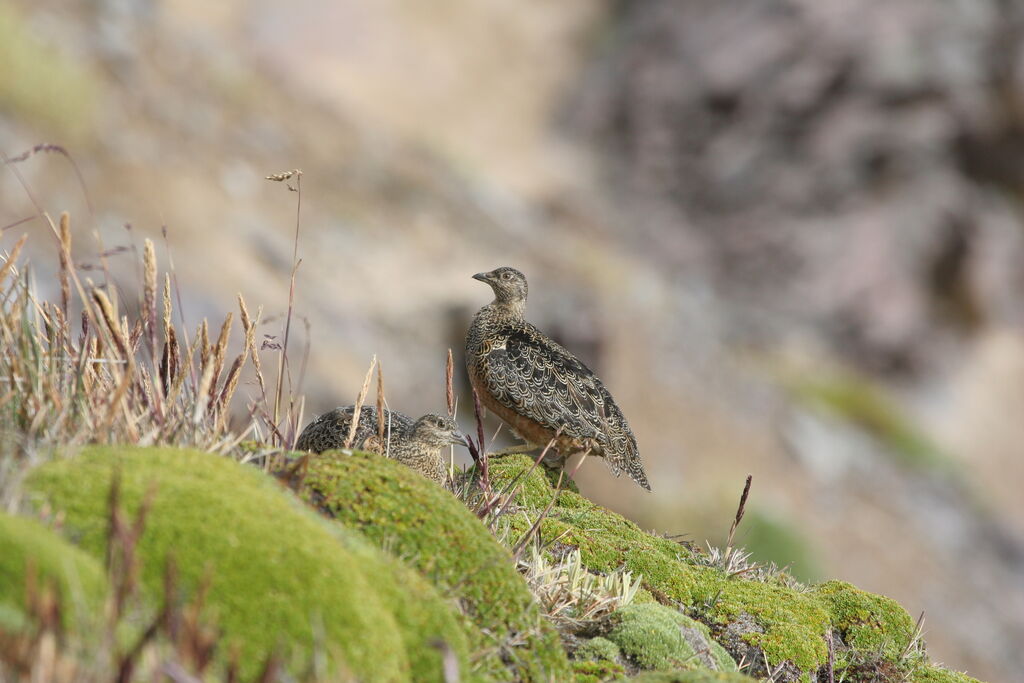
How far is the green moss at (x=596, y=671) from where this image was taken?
4531 mm

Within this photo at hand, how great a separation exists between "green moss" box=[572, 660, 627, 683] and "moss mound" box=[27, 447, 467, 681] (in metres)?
0.84

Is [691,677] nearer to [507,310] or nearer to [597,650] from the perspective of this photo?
[597,650]

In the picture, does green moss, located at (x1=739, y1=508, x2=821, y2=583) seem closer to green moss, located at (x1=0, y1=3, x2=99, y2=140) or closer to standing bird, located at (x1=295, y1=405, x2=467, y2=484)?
standing bird, located at (x1=295, y1=405, x2=467, y2=484)

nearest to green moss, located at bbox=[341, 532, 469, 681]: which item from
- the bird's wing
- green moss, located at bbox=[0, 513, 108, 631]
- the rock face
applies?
green moss, located at bbox=[0, 513, 108, 631]

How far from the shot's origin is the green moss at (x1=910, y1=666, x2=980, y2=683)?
18.1 feet

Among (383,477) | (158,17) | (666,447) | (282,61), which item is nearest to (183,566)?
(383,477)

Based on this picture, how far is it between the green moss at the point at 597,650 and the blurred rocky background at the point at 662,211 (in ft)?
31.2

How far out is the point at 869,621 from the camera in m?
5.90

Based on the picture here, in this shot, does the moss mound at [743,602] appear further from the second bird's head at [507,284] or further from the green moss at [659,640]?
the second bird's head at [507,284]

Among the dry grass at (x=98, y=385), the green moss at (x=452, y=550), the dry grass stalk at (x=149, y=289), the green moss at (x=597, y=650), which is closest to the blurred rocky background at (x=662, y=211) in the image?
the dry grass at (x=98, y=385)

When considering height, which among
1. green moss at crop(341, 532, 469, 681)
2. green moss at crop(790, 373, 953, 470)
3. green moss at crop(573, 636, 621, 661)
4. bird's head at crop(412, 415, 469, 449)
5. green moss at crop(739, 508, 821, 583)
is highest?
green moss at crop(790, 373, 953, 470)

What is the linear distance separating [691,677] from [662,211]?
1245 inches

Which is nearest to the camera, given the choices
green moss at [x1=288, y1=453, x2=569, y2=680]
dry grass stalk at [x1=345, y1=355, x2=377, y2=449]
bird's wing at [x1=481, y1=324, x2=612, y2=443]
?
green moss at [x1=288, y1=453, x2=569, y2=680]

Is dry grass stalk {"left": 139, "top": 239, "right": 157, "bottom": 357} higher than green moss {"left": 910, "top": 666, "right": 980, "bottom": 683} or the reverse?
the reverse
